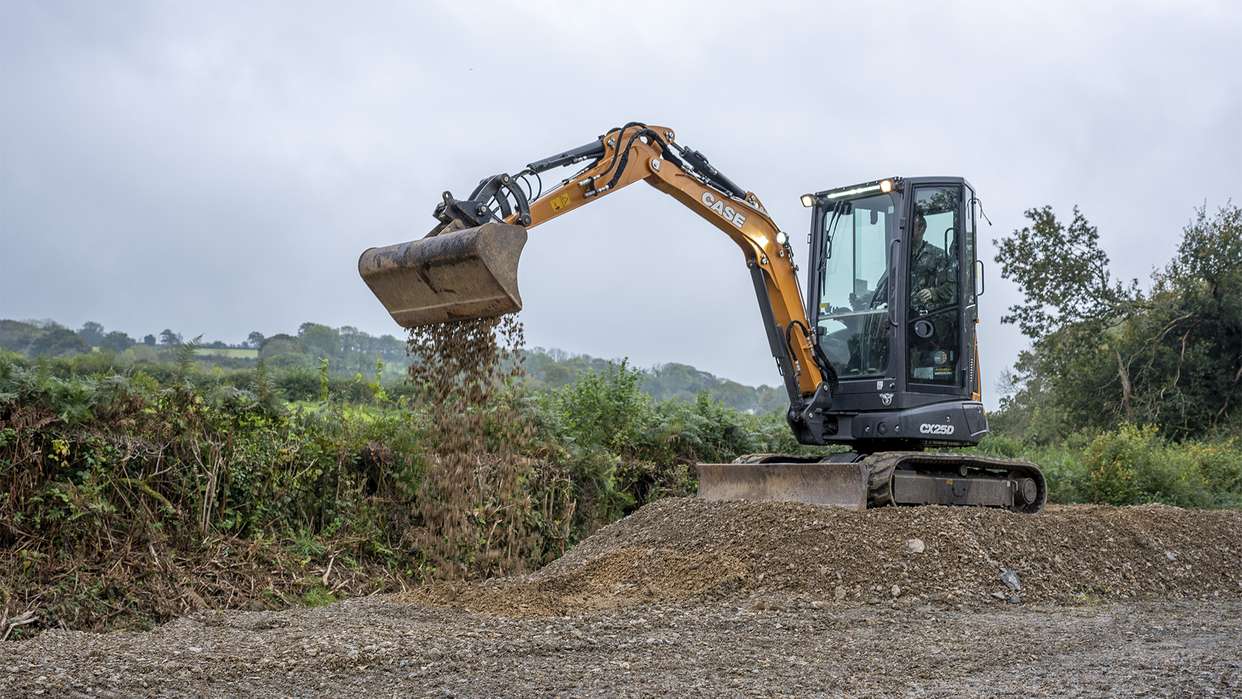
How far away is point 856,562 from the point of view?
8.15m

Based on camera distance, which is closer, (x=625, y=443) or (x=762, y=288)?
(x=762, y=288)

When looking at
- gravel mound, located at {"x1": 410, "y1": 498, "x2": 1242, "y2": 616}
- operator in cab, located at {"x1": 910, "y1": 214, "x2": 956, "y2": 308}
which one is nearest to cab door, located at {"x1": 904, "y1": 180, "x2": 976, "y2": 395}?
operator in cab, located at {"x1": 910, "y1": 214, "x2": 956, "y2": 308}

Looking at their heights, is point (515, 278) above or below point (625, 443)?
above

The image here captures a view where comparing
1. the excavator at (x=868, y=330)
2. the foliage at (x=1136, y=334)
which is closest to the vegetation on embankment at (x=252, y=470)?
the excavator at (x=868, y=330)

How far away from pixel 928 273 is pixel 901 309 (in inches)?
17.3

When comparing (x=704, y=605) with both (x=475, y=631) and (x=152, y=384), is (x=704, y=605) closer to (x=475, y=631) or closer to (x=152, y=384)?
(x=475, y=631)

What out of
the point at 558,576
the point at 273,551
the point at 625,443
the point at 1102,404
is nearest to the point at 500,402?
the point at 558,576

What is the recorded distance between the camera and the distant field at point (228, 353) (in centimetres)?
929

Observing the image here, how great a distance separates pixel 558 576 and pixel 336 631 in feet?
8.57

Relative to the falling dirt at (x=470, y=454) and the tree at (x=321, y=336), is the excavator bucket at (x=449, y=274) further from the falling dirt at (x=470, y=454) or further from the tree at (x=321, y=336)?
the tree at (x=321, y=336)

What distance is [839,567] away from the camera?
8086 mm

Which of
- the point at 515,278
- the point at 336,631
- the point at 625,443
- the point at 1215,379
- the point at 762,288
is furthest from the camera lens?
the point at 1215,379

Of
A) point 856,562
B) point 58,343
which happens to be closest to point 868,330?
point 856,562

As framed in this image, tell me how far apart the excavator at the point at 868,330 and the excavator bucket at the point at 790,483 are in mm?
11
